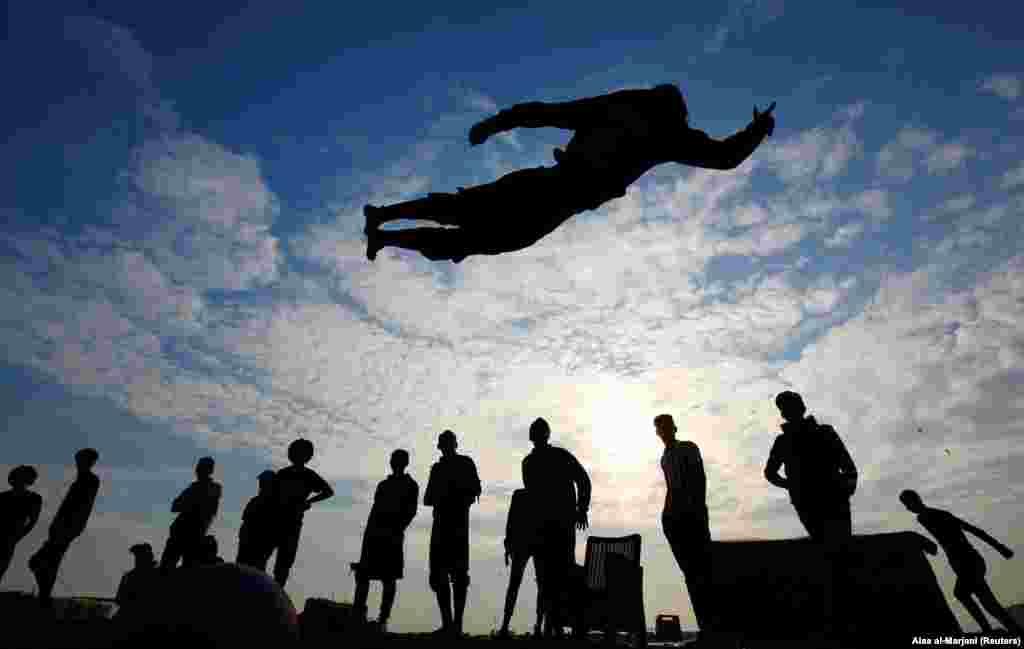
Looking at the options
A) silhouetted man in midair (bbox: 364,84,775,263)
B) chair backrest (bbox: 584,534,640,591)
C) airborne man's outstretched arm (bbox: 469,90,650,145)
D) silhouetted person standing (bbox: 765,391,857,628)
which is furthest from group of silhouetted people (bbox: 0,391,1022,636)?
airborne man's outstretched arm (bbox: 469,90,650,145)

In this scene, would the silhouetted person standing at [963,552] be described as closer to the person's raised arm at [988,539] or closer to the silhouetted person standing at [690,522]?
the person's raised arm at [988,539]

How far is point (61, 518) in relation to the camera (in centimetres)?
782

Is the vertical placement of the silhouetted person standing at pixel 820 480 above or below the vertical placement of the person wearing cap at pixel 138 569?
above

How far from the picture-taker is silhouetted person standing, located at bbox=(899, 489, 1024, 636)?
6902 mm

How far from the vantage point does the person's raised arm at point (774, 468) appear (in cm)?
572

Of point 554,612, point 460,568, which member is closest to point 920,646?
point 554,612

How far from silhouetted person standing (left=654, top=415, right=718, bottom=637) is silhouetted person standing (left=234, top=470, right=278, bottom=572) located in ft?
15.3

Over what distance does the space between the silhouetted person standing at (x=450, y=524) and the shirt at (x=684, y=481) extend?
2.31 meters

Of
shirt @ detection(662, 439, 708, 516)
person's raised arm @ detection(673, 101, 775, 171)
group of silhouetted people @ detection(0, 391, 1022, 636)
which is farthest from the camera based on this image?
shirt @ detection(662, 439, 708, 516)

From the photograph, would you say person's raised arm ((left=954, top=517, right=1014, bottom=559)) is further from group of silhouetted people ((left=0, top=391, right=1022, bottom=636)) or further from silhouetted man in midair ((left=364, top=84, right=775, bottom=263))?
silhouetted man in midair ((left=364, top=84, right=775, bottom=263))

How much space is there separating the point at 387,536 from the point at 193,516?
300 cm

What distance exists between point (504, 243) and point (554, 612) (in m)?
4.31

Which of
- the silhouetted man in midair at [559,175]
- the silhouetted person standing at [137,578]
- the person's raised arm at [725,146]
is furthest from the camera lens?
the person's raised arm at [725,146]

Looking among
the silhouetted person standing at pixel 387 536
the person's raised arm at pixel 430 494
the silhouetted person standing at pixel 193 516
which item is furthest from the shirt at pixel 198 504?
the person's raised arm at pixel 430 494
